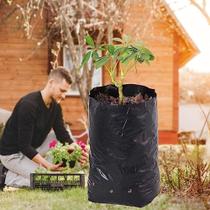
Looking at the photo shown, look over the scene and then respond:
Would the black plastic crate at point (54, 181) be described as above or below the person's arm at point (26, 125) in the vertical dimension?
below

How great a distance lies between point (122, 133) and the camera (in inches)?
154

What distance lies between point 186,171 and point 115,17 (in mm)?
6361

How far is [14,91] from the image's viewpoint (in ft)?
49.0

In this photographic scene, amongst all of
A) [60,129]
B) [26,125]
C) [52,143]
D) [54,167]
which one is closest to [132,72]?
[60,129]

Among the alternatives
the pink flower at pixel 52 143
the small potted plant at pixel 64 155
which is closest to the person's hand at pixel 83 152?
the small potted plant at pixel 64 155

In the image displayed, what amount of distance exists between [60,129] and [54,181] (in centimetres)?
76

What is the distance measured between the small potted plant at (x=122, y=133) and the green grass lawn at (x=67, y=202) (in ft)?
4.24

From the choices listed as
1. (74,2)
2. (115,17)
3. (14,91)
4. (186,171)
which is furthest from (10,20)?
(186,171)

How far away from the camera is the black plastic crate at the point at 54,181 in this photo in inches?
246

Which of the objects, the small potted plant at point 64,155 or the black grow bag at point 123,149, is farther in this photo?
the small potted plant at point 64,155

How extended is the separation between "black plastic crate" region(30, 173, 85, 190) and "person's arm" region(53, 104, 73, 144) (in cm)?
68

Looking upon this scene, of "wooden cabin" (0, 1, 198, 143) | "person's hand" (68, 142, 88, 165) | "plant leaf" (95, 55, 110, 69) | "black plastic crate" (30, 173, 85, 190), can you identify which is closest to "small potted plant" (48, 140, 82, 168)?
"person's hand" (68, 142, 88, 165)

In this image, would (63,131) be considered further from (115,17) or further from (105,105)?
(115,17)

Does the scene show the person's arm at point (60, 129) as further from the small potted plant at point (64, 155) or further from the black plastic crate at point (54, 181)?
the black plastic crate at point (54, 181)
